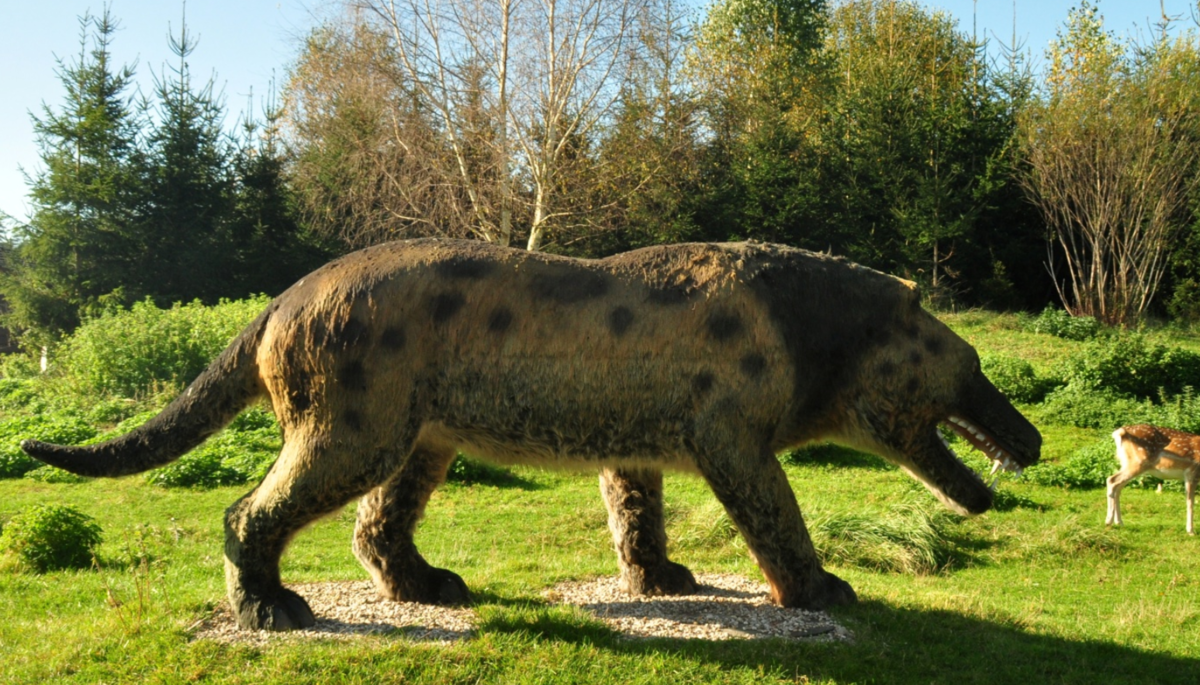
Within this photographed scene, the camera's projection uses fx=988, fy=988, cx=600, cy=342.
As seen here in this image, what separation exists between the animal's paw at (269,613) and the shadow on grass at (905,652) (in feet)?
3.08

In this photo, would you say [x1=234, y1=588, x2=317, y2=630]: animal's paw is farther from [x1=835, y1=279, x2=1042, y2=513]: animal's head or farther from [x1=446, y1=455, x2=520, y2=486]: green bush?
[x1=446, y1=455, x2=520, y2=486]: green bush

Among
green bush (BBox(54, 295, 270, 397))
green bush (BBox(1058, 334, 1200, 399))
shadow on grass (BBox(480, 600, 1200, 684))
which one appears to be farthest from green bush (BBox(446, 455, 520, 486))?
green bush (BBox(1058, 334, 1200, 399))

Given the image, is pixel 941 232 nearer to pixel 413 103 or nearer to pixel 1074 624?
pixel 413 103

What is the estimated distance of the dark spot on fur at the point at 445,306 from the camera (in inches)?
188

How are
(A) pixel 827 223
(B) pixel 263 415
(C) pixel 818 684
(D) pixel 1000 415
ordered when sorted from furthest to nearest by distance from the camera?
1. (A) pixel 827 223
2. (B) pixel 263 415
3. (D) pixel 1000 415
4. (C) pixel 818 684

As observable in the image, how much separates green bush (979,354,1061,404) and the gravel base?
1047 cm

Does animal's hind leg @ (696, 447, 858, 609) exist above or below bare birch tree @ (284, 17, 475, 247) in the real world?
below

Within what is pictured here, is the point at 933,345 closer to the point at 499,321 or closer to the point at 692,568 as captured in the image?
→ the point at 499,321

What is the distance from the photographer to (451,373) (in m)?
4.75

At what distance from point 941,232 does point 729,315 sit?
1782cm

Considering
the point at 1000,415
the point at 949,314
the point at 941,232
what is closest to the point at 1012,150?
the point at 941,232

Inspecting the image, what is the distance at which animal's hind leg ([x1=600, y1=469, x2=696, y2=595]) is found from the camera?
5.65m

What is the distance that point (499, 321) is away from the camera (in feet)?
15.7

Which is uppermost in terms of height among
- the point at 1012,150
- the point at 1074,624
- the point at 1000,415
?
the point at 1012,150
